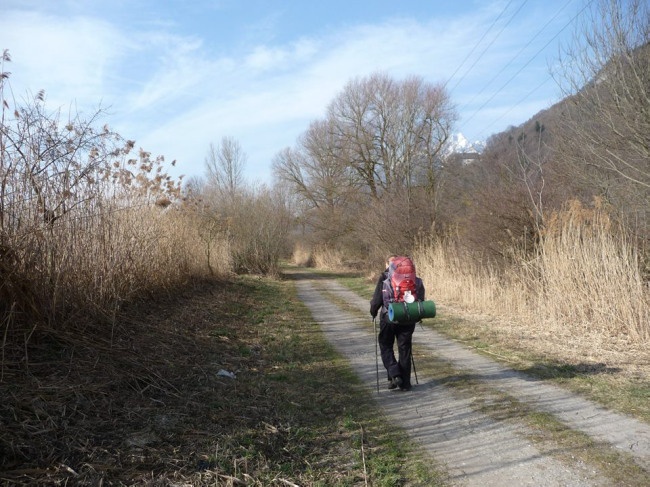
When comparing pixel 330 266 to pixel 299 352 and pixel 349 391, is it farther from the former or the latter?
pixel 349 391

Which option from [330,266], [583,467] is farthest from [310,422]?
[330,266]

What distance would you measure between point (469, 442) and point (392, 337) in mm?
2020

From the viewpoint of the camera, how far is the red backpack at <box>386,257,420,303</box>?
5711 millimetres

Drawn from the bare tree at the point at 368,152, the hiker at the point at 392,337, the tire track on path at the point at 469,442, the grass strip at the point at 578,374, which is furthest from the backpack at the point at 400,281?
the bare tree at the point at 368,152

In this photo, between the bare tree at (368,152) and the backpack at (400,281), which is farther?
the bare tree at (368,152)

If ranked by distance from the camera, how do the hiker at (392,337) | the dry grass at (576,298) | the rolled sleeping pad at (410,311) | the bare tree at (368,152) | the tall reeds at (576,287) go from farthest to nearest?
1. the bare tree at (368,152)
2. the tall reeds at (576,287)
3. the dry grass at (576,298)
4. the hiker at (392,337)
5. the rolled sleeping pad at (410,311)

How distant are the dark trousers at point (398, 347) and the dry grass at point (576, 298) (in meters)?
2.79

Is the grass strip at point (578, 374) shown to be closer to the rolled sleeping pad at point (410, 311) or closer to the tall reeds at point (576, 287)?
the tall reeds at point (576, 287)

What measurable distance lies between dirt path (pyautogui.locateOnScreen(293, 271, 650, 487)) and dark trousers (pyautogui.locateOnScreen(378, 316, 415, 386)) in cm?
25

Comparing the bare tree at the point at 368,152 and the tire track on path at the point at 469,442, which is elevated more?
the bare tree at the point at 368,152

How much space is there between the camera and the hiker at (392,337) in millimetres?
5707

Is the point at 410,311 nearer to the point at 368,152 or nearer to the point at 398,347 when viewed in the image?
the point at 398,347

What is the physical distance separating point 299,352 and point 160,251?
433 cm

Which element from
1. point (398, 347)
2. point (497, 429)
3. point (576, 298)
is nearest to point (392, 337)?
point (398, 347)
